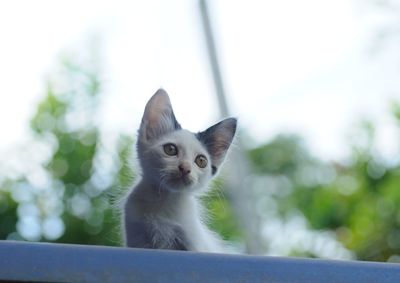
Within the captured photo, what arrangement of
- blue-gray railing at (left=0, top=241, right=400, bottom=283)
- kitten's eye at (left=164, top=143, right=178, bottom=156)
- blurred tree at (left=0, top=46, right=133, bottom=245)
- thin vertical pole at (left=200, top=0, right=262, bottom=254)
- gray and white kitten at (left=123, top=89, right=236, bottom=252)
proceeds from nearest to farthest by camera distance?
blue-gray railing at (left=0, top=241, right=400, bottom=283), gray and white kitten at (left=123, top=89, right=236, bottom=252), kitten's eye at (left=164, top=143, right=178, bottom=156), blurred tree at (left=0, top=46, right=133, bottom=245), thin vertical pole at (left=200, top=0, right=262, bottom=254)

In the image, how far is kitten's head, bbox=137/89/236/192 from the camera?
1667mm

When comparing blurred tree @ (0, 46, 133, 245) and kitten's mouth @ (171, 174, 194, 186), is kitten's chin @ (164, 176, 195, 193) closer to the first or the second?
kitten's mouth @ (171, 174, 194, 186)

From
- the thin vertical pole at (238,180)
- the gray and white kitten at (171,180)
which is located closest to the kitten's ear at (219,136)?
the gray and white kitten at (171,180)

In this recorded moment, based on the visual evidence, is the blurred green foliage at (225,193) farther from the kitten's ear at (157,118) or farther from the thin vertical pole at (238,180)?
the kitten's ear at (157,118)

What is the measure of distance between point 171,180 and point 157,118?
0.48 ft

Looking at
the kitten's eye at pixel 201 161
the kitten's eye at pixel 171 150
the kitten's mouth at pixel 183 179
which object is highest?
the kitten's eye at pixel 171 150

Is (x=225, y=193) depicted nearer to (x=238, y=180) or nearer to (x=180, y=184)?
(x=180, y=184)

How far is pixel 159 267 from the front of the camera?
3.81 ft

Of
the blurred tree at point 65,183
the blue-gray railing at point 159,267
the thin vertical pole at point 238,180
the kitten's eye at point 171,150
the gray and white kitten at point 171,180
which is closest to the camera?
the blue-gray railing at point 159,267

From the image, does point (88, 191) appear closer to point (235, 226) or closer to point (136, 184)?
point (235, 226)

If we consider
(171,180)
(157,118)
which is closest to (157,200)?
(171,180)

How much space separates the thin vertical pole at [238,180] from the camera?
5.05 meters

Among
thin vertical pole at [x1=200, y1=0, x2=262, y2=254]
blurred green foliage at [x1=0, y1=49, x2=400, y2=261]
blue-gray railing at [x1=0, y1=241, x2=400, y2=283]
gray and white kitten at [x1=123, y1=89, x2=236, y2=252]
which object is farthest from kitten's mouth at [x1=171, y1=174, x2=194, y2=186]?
thin vertical pole at [x1=200, y1=0, x2=262, y2=254]

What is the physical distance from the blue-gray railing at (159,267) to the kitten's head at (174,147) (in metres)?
0.49
